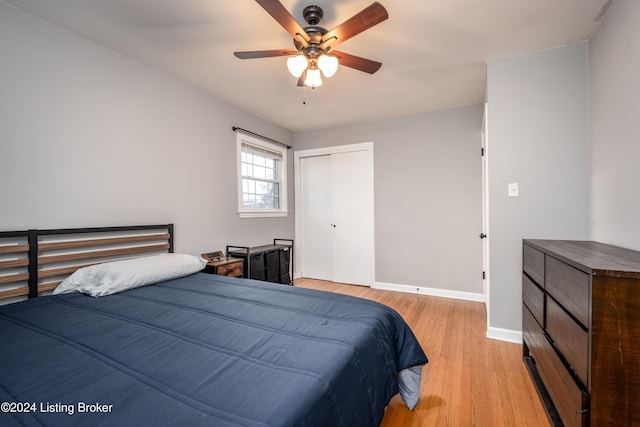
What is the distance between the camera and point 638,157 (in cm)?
145

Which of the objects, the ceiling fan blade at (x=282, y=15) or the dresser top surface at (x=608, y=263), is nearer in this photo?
the dresser top surface at (x=608, y=263)

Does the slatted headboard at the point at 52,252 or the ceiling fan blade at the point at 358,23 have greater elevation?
the ceiling fan blade at the point at 358,23

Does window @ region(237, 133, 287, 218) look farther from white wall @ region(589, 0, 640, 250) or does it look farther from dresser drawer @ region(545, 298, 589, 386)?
white wall @ region(589, 0, 640, 250)

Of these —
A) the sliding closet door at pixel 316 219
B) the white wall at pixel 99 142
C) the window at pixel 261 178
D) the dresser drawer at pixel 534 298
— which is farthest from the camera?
the sliding closet door at pixel 316 219

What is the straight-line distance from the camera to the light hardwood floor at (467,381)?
149 cm

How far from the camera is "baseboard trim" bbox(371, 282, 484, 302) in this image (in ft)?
11.1

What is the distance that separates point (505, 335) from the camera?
92.7 inches

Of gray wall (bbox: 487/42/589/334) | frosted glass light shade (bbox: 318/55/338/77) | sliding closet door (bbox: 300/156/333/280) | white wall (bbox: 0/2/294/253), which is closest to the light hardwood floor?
gray wall (bbox: 487/42/589/334)

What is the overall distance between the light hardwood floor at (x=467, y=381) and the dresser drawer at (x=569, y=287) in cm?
73

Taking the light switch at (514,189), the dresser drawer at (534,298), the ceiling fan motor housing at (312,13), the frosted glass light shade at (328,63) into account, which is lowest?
the dresser drawer at (534,298)

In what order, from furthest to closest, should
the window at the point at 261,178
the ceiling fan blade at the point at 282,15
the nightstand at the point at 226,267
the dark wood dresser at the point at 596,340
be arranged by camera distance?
the window at the point at 261,178, the nightstand at the point at 226,267, the ceiling fan blade at the point at 282,15, the dark wood dresser at the point at 596,340

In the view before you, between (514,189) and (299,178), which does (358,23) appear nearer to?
(514,189)

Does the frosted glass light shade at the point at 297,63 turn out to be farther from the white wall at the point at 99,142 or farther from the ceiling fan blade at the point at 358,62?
the white wall at the point at 99,142

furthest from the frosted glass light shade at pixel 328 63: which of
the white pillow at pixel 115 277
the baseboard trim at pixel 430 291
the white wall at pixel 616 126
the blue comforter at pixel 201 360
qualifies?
the baseboard trim at pixel 430 291
